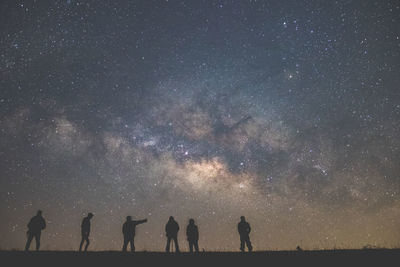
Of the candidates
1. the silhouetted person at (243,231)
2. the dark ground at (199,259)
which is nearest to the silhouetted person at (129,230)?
the dark ground at (199,259)

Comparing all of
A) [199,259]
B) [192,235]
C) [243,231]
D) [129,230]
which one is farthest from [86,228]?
[243,231]

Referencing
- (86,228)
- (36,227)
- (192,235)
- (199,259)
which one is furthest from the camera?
(192,235)

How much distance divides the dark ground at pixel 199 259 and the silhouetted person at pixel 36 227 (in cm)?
169

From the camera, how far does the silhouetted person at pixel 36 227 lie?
38.4ft

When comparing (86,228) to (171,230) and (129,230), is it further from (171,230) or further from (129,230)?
(171,230)

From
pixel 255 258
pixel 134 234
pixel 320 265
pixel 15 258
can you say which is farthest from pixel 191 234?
pixel 15 258

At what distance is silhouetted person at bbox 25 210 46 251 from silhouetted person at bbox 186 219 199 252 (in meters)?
5.99

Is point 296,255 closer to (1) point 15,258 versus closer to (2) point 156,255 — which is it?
(2) point 156,255

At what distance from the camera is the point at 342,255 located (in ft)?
34.7

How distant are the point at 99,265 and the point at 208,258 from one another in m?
3.55

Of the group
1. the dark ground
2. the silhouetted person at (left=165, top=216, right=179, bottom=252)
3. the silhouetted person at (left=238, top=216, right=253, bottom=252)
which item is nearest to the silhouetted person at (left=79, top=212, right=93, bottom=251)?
the dark ground

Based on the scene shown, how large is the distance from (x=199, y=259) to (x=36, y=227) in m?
6.84

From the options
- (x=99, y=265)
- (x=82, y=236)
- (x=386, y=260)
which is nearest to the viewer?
(x=99, y=265)

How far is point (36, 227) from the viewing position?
1188 centimetres
